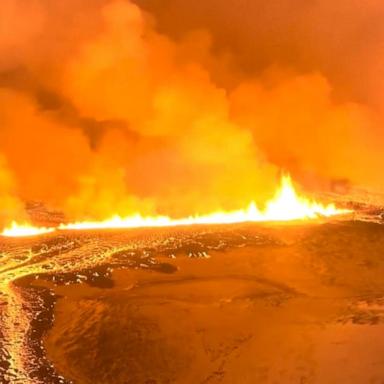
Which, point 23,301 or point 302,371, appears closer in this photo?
point 302,371

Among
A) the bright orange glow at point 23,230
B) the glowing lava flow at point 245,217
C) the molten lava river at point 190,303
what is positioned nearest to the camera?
the molten lava river at point 190,303

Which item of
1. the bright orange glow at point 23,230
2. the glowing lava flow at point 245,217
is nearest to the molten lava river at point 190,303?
the bright orange glow at point 23,230

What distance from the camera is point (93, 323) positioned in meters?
6.79

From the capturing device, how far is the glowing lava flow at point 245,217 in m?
13.1

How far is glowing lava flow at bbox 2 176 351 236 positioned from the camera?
13.1 meters

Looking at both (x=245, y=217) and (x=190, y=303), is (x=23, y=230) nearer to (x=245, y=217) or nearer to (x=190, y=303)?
(x=245, y=217)

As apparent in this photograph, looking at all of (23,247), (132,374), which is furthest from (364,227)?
(132,374)

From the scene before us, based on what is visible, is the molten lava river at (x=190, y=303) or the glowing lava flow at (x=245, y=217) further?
the glowing lava flow at (x=245, y=217)

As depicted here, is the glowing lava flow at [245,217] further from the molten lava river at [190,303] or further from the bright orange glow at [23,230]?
the molten lava river at [190,303]

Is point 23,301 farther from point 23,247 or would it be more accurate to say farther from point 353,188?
point 353,188

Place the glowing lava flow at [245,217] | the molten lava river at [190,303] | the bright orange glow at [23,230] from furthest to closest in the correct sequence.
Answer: the glowing lava flow at [245,217] < the bright orange glow at [23,230] < the molten lava river at [190,303]

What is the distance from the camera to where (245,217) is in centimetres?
1439

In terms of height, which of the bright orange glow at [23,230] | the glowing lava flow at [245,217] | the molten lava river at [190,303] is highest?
the glowing lava flow at [245,217]

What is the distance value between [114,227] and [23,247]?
2.54 meters
